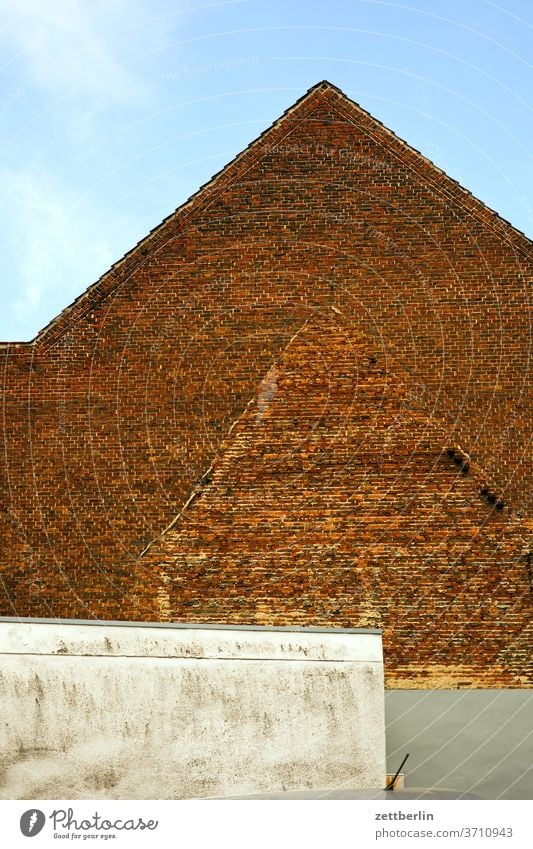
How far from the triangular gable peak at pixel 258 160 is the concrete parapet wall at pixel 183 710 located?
18.2 ft

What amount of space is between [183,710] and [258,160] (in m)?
7.92

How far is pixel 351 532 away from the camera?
504 inches

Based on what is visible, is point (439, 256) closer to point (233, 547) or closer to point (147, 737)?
point (233, 547)

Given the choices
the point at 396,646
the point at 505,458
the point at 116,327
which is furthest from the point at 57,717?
the point at 505,458

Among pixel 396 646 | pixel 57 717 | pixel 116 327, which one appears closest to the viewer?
pixel 57 717

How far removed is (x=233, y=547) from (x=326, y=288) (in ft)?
12.6

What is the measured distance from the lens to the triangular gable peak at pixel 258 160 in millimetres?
13375

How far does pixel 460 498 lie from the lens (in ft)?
41.8
